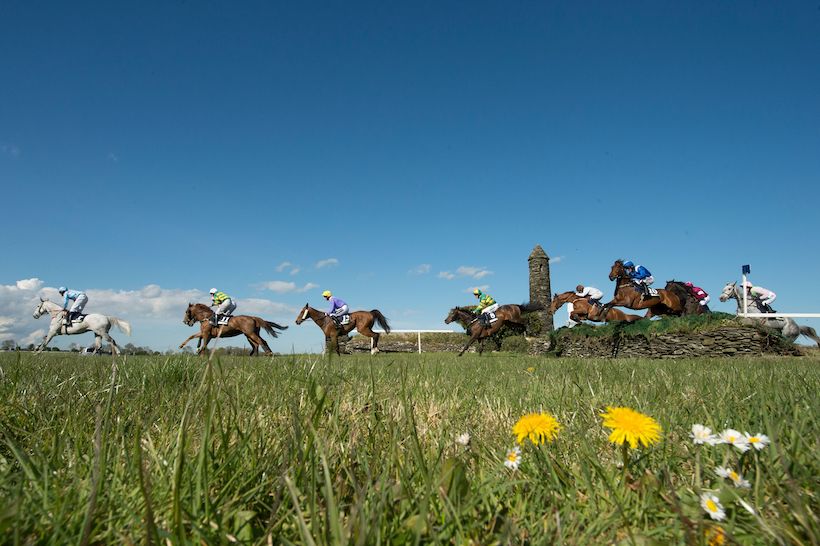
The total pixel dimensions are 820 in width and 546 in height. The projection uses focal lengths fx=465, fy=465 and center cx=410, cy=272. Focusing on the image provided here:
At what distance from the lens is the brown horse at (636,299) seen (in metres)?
18.4

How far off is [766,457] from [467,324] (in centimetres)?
2106

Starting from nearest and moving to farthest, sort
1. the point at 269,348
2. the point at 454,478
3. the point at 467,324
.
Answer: the point at 454,478 → the point at 269,348 → the point at 467,324

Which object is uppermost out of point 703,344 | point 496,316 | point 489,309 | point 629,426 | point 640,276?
point 640,276

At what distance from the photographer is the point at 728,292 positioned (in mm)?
20156

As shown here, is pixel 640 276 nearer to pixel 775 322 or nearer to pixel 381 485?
pixel 775 322

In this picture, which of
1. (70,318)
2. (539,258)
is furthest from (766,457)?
(539,258)

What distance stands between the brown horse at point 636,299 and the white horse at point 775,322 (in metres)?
2.87

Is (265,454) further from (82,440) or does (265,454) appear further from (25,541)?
(82,440)

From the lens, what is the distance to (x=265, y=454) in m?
1.48

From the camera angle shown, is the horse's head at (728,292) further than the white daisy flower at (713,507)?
Yes

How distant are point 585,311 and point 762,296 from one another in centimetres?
730

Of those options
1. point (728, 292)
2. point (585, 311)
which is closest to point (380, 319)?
point (585, 311)

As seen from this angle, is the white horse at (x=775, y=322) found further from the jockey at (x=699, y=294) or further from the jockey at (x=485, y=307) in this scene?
the jockey at (x=485, y=307)

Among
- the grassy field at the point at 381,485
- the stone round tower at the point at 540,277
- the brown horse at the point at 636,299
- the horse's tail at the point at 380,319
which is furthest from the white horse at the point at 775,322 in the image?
the grassy field at the point at 381,485
